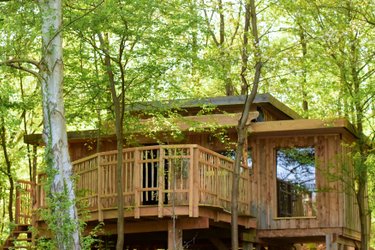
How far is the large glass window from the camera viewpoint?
1967 cm

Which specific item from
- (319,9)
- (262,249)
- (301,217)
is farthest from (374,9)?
(262,249)

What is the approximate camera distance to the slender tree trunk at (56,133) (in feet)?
45.5

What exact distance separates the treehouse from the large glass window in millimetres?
25

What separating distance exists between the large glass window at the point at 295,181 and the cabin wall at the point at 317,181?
0.48 feet

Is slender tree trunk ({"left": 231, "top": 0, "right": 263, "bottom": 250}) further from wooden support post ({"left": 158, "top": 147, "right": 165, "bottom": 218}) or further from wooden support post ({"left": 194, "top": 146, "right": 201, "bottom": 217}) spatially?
wooden support post ({"left": 158, "top": 147, "right": 165, "bottom": 218})

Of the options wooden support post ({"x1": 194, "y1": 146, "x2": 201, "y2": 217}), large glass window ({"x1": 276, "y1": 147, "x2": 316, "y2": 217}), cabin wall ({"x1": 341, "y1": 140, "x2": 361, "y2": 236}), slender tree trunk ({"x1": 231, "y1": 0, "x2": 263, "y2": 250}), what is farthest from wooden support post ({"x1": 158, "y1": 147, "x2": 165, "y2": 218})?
cabin wall ({"x1": 341, "y1": 140, "x2": 361, "y2": 236})

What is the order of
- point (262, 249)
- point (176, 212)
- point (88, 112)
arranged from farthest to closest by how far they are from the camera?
point (262, 249)
point (88, 112)
point (176, 212)

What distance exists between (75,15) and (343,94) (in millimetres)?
7888

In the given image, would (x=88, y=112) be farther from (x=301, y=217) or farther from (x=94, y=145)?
(x=301, y=217)

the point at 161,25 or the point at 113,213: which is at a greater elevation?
the point at 161,25

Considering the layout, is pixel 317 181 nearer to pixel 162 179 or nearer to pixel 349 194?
pixel 349 194

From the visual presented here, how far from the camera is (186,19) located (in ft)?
56.1

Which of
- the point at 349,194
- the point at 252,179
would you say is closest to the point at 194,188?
the point at 252,179

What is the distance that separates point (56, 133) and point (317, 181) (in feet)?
25.7
